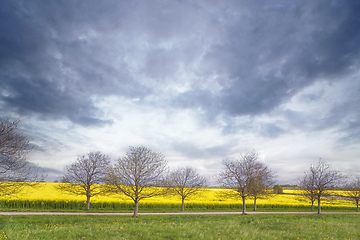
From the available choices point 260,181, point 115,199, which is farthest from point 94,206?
point 260,181

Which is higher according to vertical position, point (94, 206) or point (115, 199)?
point (115, 199)

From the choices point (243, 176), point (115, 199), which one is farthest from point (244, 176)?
point (115, 199)

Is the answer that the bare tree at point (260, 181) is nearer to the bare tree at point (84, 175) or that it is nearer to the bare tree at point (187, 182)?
the bare tree at point (187, 182)

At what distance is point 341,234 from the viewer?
39.4ft

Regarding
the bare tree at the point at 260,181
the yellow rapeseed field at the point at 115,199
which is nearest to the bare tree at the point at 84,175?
the yellow rapeseed field at the point at 115,199

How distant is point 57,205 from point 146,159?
1837 centimetres

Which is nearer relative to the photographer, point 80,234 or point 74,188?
point 80,234

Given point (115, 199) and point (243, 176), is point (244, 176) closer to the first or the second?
point (243, 176)

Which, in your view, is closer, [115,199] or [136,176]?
[136,176]

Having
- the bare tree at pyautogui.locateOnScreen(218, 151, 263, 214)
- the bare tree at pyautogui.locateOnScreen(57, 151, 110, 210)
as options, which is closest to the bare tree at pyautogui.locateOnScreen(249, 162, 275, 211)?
the bare tree at pyautogui.locateOnScreen(218, 151, 263, 214)

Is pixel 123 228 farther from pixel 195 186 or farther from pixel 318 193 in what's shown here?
pixel 318 193

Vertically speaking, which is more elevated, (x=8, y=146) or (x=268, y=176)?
(x=8, y=146)

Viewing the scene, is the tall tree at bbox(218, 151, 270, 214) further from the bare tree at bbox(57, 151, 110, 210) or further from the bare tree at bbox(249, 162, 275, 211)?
the bare tree at bbox(57, 151, 110, 210)

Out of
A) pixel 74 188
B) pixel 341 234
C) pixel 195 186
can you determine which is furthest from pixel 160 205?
pixel 341 234
